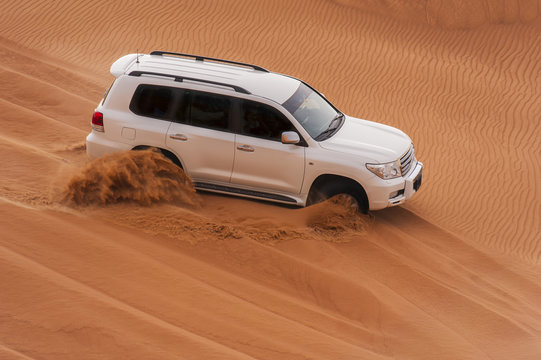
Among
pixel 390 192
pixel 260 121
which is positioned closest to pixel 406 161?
pixel 390 192

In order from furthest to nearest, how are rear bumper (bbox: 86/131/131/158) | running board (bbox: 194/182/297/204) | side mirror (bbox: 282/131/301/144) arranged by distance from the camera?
rear bumper (bbox: 86/131/131/158), running board (bbox: 194/182/297/204), side mirror (bbox: 282/131/301/144)

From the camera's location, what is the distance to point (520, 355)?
6203 mm

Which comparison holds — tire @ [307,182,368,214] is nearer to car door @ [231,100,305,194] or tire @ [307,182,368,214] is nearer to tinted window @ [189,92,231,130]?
car door @ [231,100,305,194]

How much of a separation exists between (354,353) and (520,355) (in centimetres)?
217

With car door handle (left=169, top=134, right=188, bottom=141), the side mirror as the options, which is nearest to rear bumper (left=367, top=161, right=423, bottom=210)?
the side mirror

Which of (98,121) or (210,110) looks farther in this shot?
(98,121)

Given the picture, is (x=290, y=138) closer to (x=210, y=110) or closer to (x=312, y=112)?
(x=312, y=112)

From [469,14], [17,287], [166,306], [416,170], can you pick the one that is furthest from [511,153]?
[17,287]

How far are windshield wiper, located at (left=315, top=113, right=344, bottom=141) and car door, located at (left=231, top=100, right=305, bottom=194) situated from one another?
0.38 meters

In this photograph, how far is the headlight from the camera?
749 centimetres

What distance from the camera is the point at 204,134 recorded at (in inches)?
301

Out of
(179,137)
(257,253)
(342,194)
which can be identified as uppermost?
(179,137)

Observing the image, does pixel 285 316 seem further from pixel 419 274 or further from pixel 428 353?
pixel 419 274

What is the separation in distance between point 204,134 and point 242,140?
21.3 inches
